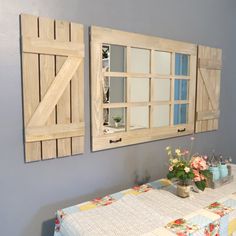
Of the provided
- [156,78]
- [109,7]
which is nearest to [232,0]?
[156,78]

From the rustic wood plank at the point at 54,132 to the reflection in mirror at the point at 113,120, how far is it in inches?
8.4

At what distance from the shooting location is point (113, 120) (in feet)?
6.15

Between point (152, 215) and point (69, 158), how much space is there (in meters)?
0.69

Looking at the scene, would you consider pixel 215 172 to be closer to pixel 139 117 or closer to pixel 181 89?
pixel 139 117

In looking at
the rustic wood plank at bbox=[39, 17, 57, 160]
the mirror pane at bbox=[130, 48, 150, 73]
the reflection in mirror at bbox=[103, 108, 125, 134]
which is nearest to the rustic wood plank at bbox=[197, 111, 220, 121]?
the mirror pane at bbox=[130, 48, 150, 73]

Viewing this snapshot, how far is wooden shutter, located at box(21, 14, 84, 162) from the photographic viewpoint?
1459 millimetres

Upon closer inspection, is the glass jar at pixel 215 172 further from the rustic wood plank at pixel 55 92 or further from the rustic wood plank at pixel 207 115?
the rustic wood plank at pixel 55 92

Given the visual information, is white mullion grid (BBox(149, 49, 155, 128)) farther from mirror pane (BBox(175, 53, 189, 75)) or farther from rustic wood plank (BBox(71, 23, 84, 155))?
rustic wood plank (BBox(71, 23, 84, 155))

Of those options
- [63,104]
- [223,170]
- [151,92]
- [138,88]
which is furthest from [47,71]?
[223,170]

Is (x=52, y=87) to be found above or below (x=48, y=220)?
above

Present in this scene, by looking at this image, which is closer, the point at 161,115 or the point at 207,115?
the point at 161,115

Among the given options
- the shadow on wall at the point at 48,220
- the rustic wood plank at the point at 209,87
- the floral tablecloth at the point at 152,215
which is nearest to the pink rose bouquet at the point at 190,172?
the floral tablecloth at the point at 152,215

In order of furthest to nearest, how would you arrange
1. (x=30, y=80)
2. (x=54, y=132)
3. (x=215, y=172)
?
(x=215, y=172)
(x=54, y=132)
(x=30, y=80)

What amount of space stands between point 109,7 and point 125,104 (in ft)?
2.42
